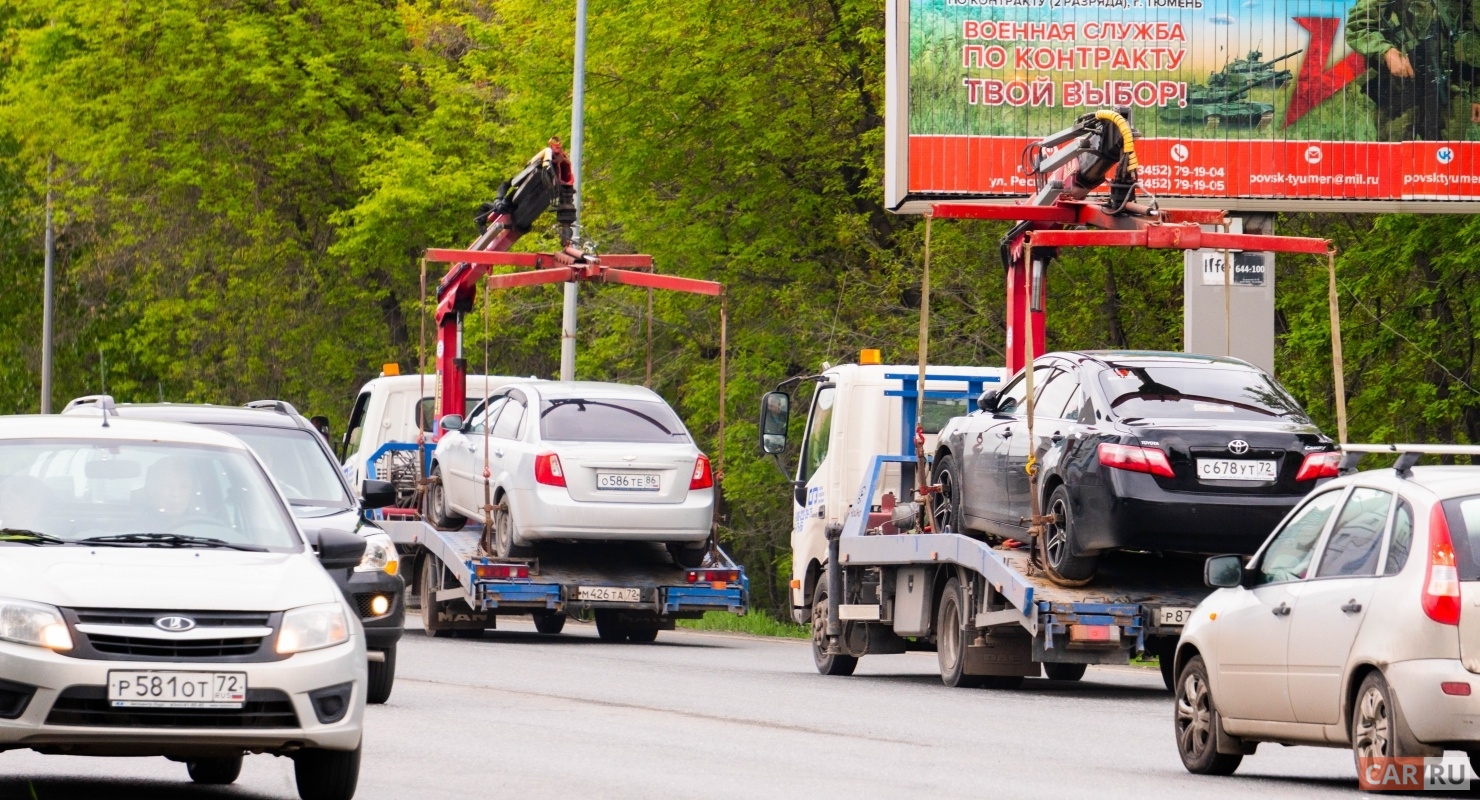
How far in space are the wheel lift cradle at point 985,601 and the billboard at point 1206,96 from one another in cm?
724

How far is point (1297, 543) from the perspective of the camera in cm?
1123

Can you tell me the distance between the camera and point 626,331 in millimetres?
37875

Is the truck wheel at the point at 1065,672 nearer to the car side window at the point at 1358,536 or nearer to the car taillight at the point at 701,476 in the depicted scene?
the car taillight at the point at 701,476

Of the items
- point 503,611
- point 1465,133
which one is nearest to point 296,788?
point 503,611

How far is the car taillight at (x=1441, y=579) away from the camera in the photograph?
9797mm

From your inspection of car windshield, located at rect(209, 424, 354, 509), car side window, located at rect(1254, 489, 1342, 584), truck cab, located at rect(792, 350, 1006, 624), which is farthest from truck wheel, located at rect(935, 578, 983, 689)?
car side window, located at rect(1254, 489, 1342, 584)

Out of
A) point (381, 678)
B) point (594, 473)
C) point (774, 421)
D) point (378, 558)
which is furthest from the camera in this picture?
point (594, 473)

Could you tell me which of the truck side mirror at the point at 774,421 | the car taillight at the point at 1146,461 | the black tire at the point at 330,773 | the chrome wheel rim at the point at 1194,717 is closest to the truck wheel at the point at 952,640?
the car taillight at the point at 1146,461

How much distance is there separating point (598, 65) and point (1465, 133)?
13.5 meters

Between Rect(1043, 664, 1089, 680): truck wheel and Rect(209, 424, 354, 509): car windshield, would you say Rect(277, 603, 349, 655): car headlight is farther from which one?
Rect(1043, 664, 1089, 680): truck wheel

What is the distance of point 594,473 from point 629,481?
33 cm

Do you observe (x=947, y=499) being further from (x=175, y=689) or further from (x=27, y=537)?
(x=175, y=689)

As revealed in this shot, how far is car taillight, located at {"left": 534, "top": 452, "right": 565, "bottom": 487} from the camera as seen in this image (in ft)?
70.7

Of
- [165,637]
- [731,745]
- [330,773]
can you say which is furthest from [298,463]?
[165,637]
